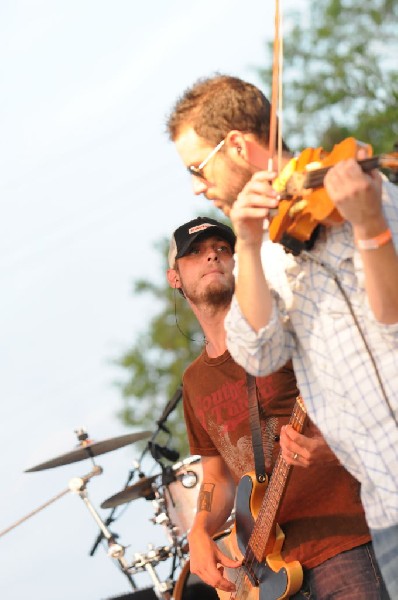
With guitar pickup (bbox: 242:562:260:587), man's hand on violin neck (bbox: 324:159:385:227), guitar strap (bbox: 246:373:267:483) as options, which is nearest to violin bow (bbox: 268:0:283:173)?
man's hand on violin neck (bbox: 324:159:385:227)

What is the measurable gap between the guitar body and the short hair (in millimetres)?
1572

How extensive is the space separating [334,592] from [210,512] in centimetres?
107

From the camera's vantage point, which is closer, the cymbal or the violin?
the violin

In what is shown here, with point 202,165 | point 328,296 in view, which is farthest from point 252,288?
point 202,165

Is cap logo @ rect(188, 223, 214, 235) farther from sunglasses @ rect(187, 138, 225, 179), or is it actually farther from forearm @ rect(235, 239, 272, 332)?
forearm @ rect(235, 239, 272, 332)

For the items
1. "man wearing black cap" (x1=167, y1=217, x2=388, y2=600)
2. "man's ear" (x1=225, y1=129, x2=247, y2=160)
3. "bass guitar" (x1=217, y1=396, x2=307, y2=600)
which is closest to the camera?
"man's ear" (x1=225, y1=129, x2=247, y2=160)

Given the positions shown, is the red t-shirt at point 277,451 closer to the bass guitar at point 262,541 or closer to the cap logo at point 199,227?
the bass guitar at point 262,541

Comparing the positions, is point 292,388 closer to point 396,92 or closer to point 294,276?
point 294,276

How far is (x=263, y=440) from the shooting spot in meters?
4.59

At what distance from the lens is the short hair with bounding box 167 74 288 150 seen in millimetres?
3477

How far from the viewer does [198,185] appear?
3.45 metres

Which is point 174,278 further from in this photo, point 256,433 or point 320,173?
point 320,173

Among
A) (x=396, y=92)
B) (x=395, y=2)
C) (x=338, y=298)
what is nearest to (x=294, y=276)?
(x=338, y=298)

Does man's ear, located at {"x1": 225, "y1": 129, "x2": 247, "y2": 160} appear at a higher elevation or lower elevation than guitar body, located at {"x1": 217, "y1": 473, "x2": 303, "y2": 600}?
higher
